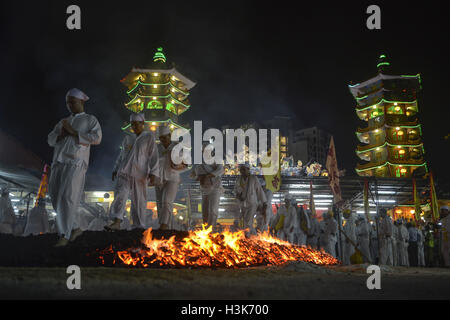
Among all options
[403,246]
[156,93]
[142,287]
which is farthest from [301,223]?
[156,93]

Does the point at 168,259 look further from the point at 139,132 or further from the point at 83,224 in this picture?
the point at 83,224

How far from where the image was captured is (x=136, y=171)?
20.3ft

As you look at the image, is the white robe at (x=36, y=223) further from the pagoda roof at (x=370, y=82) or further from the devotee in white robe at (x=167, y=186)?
the pagoda roof at (x=370, y=82)

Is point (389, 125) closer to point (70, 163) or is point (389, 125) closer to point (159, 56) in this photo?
point (159, 56)

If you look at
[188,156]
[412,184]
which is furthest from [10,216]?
[412,184]

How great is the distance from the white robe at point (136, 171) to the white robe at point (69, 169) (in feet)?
3.14

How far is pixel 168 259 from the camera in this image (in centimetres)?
520

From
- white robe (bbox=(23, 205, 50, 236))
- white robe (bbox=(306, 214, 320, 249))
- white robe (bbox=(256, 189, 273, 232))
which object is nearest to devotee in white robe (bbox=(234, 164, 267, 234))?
white robe (bbox=(256, 189, 273, 232))

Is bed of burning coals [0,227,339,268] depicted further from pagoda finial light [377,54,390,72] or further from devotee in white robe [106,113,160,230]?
pagoda finial light [377,54,390,72]

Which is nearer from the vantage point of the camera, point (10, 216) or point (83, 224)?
point (10, 216)

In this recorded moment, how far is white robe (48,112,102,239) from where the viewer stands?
191 inches

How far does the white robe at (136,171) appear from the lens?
20.0ft

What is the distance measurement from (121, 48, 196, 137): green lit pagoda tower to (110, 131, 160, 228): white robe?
35753 mm
